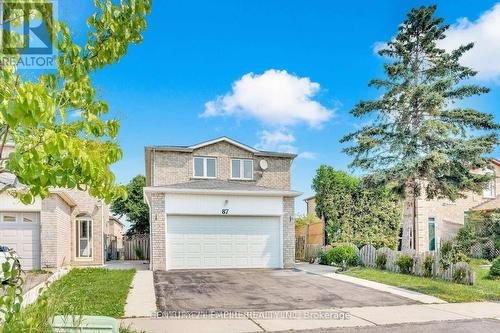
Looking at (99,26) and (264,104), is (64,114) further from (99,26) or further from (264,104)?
(264,104)

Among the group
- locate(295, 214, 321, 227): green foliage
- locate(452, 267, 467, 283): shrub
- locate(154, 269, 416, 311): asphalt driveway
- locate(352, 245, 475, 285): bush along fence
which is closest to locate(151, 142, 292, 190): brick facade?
locate(154, 269, 416, 311): asphalt driveway

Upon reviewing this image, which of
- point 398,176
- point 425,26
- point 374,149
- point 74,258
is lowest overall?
point 74,258

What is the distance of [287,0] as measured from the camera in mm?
14133

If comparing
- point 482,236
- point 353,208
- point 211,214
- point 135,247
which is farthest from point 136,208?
point 482,236

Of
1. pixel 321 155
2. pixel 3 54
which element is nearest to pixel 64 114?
pixel 3 54

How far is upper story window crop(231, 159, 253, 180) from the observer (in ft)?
74.1

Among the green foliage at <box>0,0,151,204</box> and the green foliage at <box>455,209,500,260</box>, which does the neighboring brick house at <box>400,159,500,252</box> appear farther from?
the green foliage at <box>0,0,151,204</box>

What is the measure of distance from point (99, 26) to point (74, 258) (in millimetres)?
20596

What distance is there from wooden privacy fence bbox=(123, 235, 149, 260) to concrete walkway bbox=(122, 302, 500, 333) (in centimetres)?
1804

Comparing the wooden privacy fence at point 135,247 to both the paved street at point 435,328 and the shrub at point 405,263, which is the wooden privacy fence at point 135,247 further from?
the paved street at point 435,328

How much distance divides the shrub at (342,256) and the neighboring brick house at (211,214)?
226 centimetres

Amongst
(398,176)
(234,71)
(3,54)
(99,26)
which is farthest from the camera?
(398,176)

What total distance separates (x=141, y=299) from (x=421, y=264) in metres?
10.5

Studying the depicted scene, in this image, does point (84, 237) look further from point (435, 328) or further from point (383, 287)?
point (435, 328)
